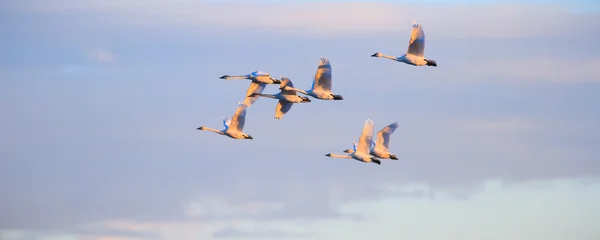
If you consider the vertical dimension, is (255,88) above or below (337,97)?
above

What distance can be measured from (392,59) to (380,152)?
667 cm

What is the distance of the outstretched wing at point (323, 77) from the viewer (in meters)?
170

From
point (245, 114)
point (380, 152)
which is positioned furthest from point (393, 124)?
point (245, 114)

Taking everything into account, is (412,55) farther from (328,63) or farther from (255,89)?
(255,89)

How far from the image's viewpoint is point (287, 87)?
179250 millimetres

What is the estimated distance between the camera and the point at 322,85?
567ft

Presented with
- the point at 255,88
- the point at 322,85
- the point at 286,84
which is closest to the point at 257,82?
the point at 255,88

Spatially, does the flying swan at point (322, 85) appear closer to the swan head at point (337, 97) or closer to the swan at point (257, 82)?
the swan head at point (337, 97)

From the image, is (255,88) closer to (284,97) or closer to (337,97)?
(284,97)

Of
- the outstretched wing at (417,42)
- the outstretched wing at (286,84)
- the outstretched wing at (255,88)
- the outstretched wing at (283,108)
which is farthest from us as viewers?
the outstretched wing at (255,88)

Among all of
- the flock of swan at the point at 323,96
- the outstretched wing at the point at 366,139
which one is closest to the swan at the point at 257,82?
the flock of swan at the point at 323,96

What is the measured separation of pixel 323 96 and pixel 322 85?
924 mm

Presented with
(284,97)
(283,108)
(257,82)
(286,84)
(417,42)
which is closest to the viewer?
(417,42)

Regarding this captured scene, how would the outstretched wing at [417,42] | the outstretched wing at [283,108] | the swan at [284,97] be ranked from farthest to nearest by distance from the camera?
the outstretched wing at [283,108]
the swan at [284,97]
the outstretched wing at [417,42]
